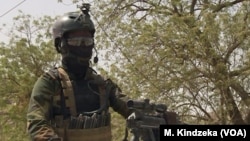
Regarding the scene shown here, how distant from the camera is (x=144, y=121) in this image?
2.61 m

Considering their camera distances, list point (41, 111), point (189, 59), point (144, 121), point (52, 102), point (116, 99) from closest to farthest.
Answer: point (144, 121) < point (41, 111) < point (52, 102) < point (116, 99) < point (189, 59)

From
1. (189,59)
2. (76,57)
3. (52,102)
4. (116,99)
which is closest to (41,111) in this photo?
(52,102)

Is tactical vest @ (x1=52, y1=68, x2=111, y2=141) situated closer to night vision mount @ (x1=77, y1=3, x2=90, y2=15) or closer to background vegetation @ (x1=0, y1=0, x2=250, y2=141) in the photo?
night vision mount @ (x1=77, y1=3, x2=90, y2=15)

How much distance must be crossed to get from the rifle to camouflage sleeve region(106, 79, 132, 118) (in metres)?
0.36

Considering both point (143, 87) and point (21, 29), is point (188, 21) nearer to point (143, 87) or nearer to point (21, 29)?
point (143, 87)

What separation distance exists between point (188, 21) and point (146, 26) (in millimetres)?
964

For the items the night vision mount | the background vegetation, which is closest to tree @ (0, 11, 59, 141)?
the background vegetation

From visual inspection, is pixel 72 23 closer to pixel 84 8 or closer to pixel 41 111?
pixel 84 8

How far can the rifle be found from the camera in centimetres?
257

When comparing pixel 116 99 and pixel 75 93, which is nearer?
pixel 75 93

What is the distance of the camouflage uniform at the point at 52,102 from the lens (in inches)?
106

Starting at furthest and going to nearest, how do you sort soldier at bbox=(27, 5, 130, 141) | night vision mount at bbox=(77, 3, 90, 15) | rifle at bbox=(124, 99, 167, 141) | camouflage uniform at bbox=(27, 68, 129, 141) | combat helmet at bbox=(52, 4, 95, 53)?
1. night vision mount at bbox=(77, 3, 90, 15)
2. combat helmet at bbox=(52, 4, 95, 53)
3. soldier at bbox=(27, 5, 130, 141)
4. camouflage uniform at bbox=(27, 68, 129, 141)
5. rifle at bbox=(124, 99, 167, 141)

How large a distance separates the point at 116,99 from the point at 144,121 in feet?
1.95

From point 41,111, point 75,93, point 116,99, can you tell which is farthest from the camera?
point 116,99
